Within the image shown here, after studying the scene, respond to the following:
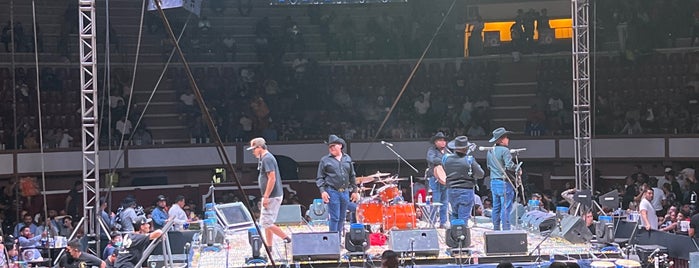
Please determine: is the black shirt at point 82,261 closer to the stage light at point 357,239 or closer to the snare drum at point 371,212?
the stage light at point 357,239

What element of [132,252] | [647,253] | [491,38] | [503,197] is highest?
[491,38]

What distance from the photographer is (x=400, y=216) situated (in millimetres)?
16031

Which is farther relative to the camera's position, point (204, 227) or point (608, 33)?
point (608, 33)

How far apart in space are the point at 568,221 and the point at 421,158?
34.3ft

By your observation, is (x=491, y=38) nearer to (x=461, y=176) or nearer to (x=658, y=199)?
(x=658, y=199)

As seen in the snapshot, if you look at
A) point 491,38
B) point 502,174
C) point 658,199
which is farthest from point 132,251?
point 491,38

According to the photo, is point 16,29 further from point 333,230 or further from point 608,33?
point 608,33

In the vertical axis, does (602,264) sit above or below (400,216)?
below

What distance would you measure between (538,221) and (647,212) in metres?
1.96

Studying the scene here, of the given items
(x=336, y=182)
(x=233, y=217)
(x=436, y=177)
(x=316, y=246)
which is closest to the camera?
(x=316, y=246)

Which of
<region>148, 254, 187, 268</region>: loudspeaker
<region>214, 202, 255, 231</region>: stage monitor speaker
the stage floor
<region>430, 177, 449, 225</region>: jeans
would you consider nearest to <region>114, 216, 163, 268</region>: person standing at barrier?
<region>148, 254, 187, 268</region>: loudspeaker

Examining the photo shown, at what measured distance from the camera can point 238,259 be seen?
1463cm

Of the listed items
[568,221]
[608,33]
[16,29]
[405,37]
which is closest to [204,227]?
[568,221]

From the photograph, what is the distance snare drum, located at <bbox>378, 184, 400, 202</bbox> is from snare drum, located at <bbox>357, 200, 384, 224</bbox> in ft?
0.59
